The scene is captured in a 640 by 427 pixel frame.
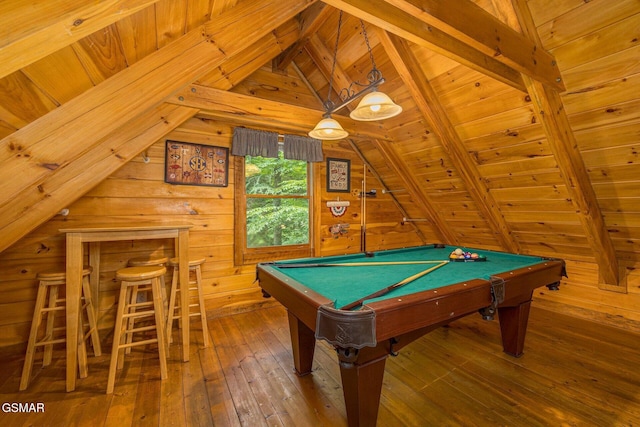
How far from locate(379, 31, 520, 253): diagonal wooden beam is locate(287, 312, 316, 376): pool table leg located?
239 cm

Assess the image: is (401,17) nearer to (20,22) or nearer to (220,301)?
(20,22)

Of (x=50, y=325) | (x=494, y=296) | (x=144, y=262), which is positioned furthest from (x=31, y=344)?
(x=494, y=296)

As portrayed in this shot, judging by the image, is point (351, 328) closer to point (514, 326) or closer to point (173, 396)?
point (173, 396)

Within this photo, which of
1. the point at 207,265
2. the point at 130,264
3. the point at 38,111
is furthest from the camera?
the point at 207,265

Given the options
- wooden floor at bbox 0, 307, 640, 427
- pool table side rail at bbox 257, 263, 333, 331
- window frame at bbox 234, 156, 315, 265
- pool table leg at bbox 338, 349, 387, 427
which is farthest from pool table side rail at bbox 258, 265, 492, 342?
window frame at bbox 234, 156, 315, 265

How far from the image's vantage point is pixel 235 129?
119 inches

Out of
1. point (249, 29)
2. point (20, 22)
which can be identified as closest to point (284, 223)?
point (249, 29)

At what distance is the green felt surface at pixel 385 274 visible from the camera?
152 cm

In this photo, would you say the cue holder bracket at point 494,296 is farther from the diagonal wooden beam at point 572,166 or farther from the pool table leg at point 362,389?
the diagonal wooden beam at point 572,166

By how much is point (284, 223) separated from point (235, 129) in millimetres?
1379

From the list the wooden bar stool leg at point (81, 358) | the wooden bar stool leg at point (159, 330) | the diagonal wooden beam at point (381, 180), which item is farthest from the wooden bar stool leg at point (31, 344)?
the diagonal wooden beam at point (381, 180)

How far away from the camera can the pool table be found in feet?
3.82

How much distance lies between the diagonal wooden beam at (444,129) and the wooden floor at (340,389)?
1362 mm

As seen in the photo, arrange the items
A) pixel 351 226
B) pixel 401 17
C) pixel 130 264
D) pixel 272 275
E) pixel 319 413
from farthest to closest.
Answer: pixel 351 226
pixel 130 264
pixel 272 275
pixel 319 413
pixel 401 17
